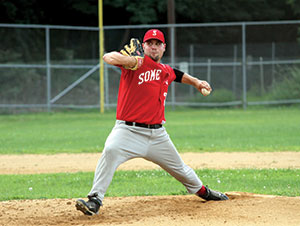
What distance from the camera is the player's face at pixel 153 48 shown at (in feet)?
19.5

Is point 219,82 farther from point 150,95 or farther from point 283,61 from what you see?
point 150,95

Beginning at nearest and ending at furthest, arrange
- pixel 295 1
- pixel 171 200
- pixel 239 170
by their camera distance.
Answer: pixel 171 200, pixel 239 170, pixel 295 1

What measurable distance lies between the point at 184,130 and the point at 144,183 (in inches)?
285

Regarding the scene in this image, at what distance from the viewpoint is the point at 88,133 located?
1507cm

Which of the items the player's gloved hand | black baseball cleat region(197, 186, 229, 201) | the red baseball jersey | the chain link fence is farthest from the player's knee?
the chain link fence

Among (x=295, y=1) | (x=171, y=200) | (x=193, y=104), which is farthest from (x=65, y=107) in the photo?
(x=295, y=1)

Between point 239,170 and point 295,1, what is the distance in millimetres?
25342

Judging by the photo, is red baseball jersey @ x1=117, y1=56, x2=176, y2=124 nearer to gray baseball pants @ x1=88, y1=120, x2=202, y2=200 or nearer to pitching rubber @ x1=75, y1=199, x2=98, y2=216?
gray baseball pants @ x1=88, y1=120, x2=202, y2=200

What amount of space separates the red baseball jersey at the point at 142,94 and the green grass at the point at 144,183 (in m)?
1.77

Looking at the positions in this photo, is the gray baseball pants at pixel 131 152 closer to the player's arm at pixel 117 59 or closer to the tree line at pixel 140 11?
the player's arm at pixel 117 59

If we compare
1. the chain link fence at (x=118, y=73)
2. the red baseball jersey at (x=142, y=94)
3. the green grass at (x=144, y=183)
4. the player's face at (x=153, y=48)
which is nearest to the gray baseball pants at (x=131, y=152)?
the red baseball jersey at (x=142, y=94)

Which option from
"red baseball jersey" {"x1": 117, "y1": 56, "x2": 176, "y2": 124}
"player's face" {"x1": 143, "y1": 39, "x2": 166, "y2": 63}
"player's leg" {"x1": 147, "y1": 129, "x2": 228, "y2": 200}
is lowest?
"player's leg" {"x1": 147, "y1": 129, "x2": 228, "y2": 200}

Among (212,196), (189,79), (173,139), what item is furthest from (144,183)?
(173,139)

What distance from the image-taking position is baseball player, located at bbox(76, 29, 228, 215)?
5.73 m
